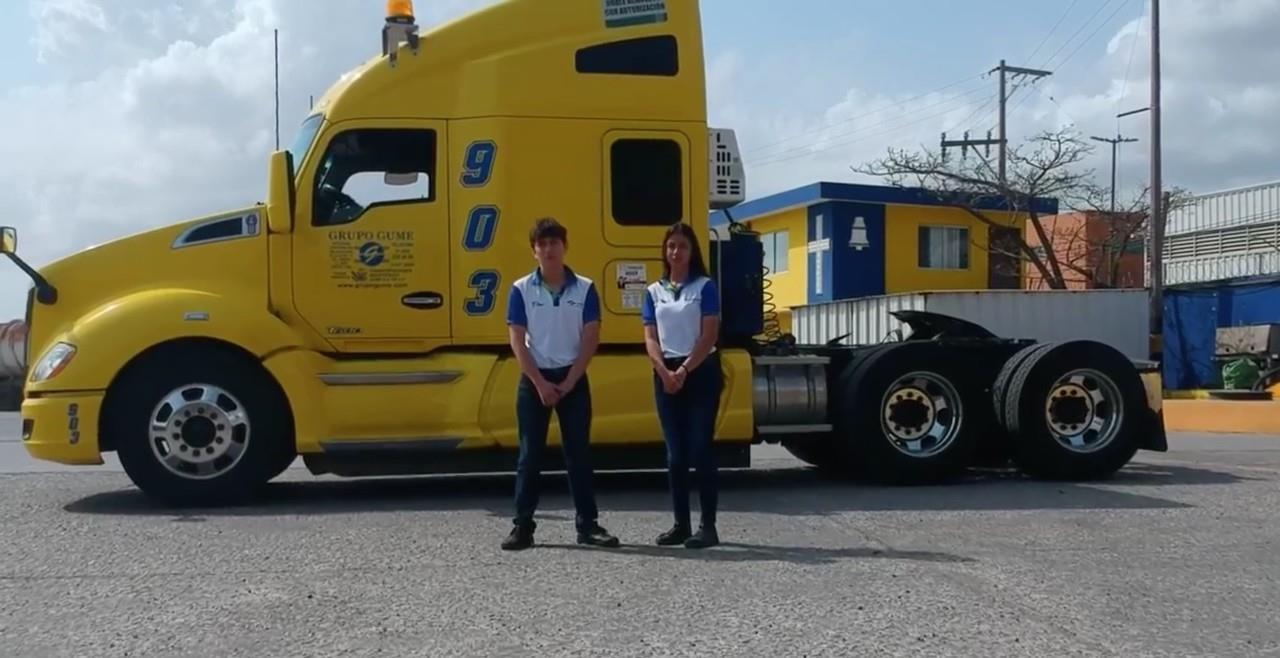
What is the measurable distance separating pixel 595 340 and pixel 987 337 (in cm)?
443

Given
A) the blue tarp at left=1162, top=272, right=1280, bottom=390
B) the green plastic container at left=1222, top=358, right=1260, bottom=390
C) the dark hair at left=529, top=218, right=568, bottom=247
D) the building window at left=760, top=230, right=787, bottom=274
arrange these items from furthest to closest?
the building window at left=760, top=230, right=787, bottom=274
the blue tarp at left=1162, top=272, right=1280, bottom=390
the green plastic container at left=1222, top=358, right=1260, bottom=390
the dark hair at left=529, top=218, right=568, bottom=247

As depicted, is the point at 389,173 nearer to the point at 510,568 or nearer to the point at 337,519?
the point at 337,519

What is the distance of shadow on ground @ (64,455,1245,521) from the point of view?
27.5 feet

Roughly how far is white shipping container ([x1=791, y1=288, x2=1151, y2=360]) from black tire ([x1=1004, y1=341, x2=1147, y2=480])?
1688cm

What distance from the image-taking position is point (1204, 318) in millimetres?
29656

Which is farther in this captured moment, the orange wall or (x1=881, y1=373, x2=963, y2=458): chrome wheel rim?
the orange wall

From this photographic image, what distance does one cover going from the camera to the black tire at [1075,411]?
9.66m

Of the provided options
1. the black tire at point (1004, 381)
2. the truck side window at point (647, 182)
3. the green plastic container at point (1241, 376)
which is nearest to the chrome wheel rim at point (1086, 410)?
the black tire at point (1004, 381)

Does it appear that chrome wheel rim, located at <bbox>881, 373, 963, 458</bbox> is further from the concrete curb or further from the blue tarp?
the blue tarp

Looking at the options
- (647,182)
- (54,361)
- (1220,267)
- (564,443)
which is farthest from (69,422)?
(1220,267)

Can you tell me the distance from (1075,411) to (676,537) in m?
4.32

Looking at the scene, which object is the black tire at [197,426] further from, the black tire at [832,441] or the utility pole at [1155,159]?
the utility pole at [1155,159]

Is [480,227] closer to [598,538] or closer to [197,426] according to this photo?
[197,426]

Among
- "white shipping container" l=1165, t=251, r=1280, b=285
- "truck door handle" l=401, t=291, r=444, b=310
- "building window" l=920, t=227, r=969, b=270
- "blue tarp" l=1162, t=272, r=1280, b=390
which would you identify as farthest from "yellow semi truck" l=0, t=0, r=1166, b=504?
"white shipping container" l=1165, t=251, r=1280, b=285
